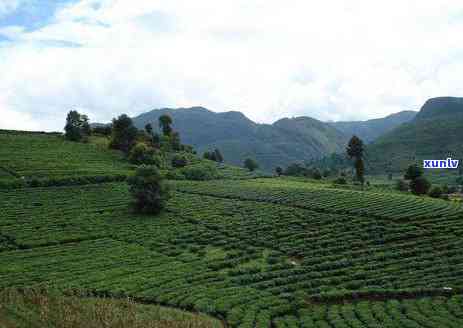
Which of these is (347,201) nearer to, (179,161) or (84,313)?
(84,313)

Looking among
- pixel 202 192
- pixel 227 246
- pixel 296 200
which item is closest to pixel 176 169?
pixel 202 192

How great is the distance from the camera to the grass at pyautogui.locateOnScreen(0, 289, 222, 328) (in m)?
29.1

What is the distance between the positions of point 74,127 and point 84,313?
11771 cm

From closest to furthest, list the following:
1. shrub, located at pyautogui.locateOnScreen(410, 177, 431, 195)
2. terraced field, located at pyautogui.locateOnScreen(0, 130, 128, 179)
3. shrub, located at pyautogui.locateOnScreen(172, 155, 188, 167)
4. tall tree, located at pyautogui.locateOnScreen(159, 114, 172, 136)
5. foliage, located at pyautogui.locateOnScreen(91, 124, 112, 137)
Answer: terraced field, located at pyautogui.locateOnScreen(0, 130, 128, 179) < shrub, located at pyautogui.locateOnScreen(410, 177, 431, 195) < shrub, located at pyautogui.locateOnScreen(172, 155, 188, 167) < foliage, located at pyautogui.locateOnScreen(91, 124, 112, 137) < tall tree, located at pyautogui.locateOnScreen(159, 114, 172, 136)

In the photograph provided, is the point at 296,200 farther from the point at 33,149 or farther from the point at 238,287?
the point at 33,149

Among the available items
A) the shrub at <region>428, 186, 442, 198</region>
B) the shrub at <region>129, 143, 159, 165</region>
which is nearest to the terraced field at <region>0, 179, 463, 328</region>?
the shrub at <region>129, 143, 159, 165</region>

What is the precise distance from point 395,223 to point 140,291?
35.8 m

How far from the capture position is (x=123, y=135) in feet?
445

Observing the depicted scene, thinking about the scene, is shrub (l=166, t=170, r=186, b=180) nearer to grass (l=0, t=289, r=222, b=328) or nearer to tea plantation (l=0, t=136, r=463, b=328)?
tea plantation (l=0, t=136, r=463, b=328)

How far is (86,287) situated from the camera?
137ft

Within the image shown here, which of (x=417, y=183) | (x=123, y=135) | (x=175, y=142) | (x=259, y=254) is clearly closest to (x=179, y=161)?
(x=123, y=135)

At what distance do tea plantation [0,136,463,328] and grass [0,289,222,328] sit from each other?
115 inches

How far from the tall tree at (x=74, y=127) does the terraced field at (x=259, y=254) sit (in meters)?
57.6

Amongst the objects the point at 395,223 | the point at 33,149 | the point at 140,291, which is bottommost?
the point at 140,291
